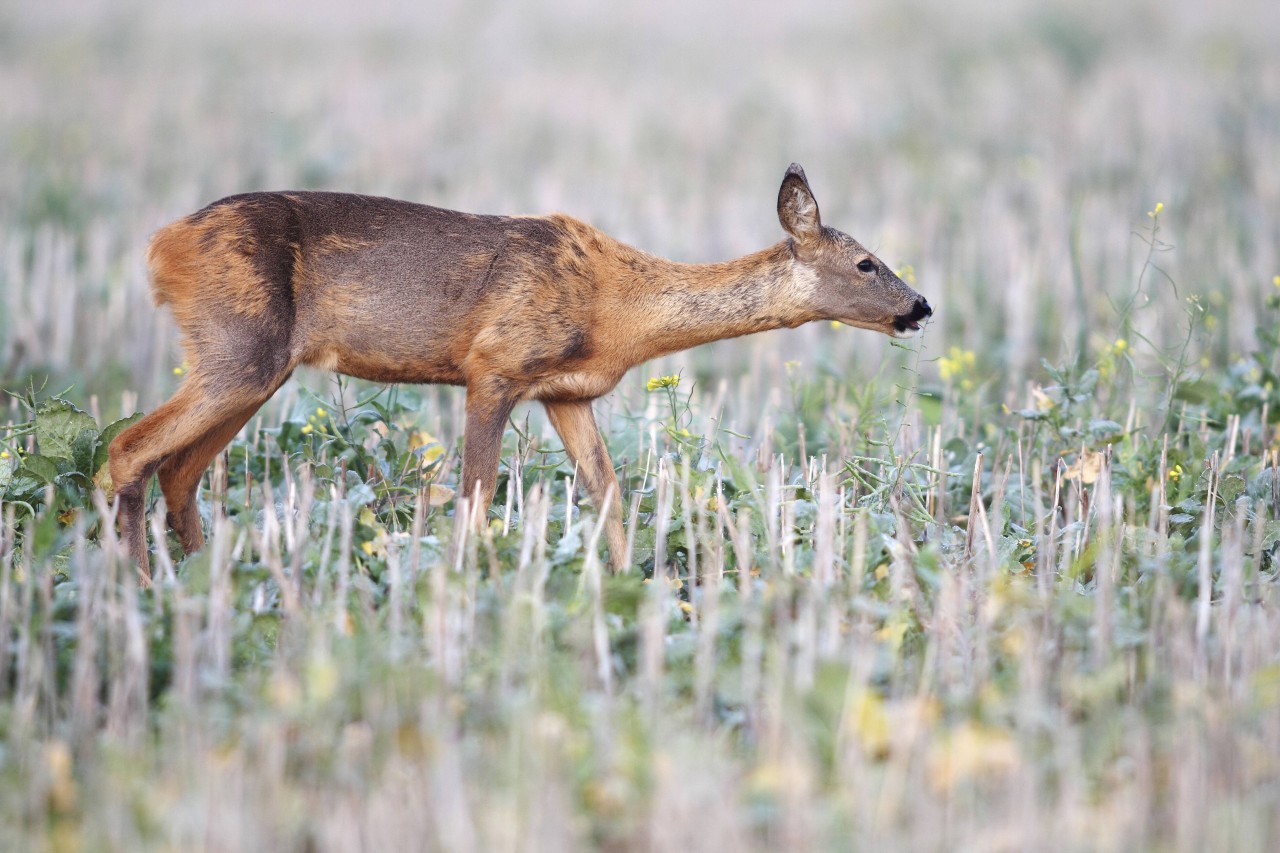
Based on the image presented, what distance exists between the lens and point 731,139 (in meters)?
15.8

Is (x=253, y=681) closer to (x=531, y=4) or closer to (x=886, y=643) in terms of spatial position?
(x=886, y=643)

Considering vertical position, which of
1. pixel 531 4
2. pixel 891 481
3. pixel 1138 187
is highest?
pixel 531 4

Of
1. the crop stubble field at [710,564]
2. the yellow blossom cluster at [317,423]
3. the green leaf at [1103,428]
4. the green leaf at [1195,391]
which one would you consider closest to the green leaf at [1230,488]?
the crop stubble field at [710,564]

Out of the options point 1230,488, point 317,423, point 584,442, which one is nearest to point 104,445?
point 317,423

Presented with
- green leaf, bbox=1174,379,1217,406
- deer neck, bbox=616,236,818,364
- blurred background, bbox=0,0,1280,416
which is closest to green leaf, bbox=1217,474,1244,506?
blurred background, bbox=0,0,1280,416

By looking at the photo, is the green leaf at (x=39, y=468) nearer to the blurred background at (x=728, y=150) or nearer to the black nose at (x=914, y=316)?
the blurred background at (x=728, y=150)

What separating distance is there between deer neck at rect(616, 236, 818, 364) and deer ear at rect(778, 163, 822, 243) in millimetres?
113

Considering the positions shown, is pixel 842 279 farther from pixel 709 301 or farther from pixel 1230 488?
pixel 1230 488

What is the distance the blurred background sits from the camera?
32.7 ft

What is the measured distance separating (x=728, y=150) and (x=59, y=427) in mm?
10245

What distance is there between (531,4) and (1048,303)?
16.3m

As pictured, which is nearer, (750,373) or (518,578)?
(518,578)

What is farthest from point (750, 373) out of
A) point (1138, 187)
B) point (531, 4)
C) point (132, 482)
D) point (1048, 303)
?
point (531, 4)

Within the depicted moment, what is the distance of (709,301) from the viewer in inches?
256
